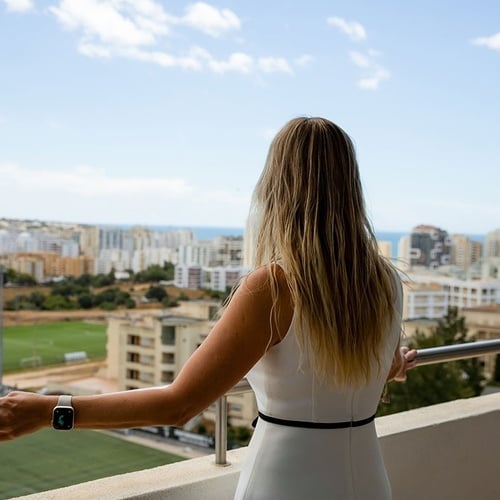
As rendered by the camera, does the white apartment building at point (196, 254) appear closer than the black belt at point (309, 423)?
No

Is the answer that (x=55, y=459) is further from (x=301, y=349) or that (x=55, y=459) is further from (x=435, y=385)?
(x=435, y=385)

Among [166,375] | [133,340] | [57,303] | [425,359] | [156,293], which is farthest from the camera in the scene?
[133,340]

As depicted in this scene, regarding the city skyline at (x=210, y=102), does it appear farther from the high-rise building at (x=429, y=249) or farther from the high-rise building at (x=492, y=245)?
the high-rise building at (x=429, y=249)

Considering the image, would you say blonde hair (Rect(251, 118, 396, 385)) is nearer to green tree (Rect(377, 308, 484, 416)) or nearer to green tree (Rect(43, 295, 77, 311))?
green tree (Rect(377, 308, 484, 416))

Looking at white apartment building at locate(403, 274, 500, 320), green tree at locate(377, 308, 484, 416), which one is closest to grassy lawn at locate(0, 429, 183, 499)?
green tree at locate(377, 308, 484, 416)

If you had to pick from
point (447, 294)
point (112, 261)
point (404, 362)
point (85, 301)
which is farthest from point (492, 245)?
point (404, 362)

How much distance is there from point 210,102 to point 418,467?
5367 cm

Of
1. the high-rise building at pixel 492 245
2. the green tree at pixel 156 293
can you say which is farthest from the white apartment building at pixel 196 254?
the high-rise building at pixel 492 245

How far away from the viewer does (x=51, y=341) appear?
37438mm

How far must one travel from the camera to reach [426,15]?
153ft

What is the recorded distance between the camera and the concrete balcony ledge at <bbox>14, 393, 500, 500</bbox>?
64.6 inches

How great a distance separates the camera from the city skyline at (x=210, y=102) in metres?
50.6

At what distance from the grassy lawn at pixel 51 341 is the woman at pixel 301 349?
3610cm

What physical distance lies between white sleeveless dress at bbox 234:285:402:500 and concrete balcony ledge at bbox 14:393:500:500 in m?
0.44
